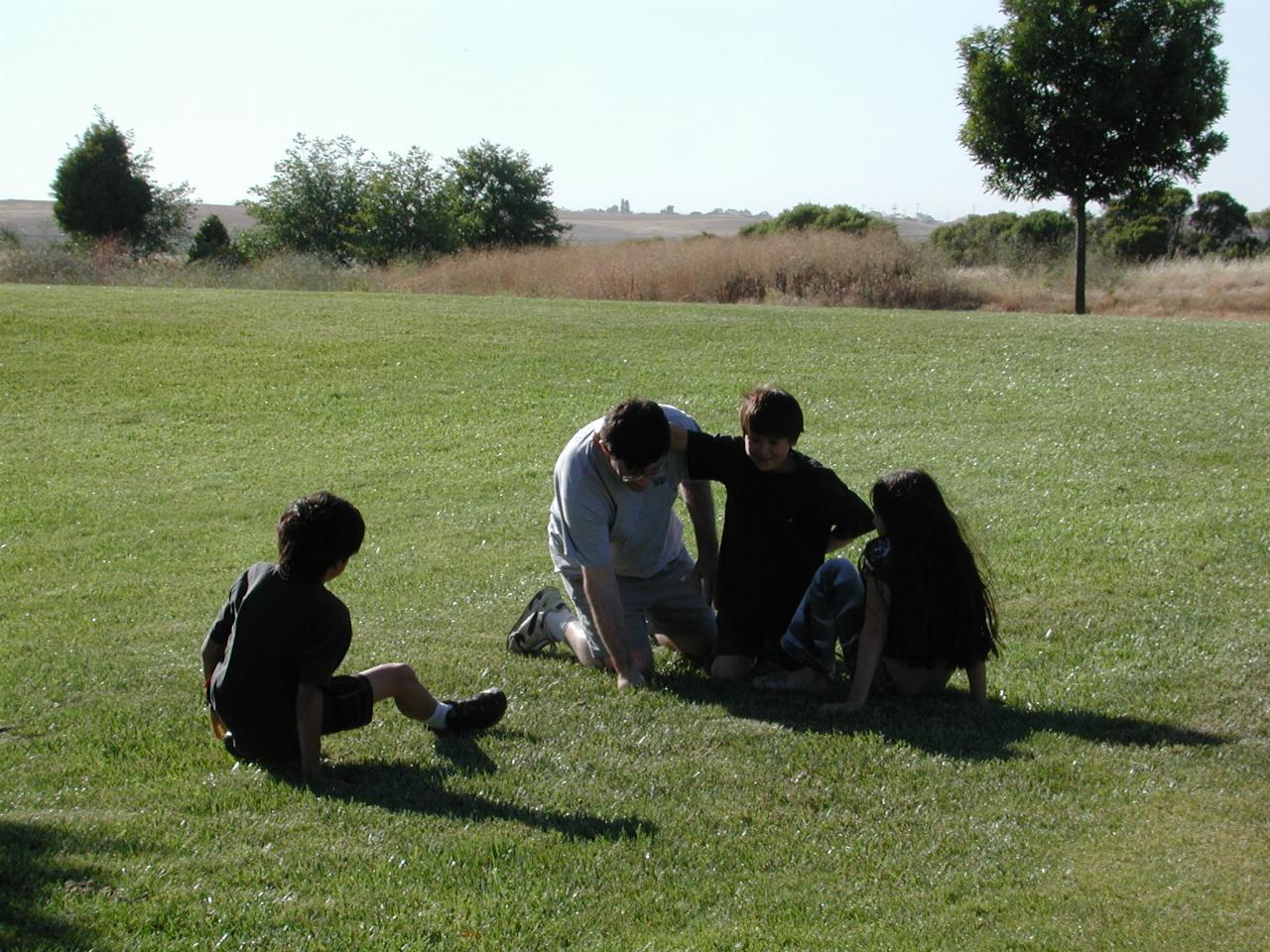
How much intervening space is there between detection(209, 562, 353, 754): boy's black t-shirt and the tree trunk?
76.9ft

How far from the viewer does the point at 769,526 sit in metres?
6.01

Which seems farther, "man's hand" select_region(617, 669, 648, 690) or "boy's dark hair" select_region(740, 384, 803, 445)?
"man's hand" select_region(617, 669, 648, 690)

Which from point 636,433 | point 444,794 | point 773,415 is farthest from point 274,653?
point 773,415

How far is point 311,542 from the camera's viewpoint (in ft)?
15.2

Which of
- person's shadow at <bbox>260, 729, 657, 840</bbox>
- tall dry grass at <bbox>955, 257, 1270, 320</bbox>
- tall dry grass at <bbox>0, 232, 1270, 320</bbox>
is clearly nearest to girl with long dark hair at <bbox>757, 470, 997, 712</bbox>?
person's shadow at <bbox>260, 729, 657, 840</bbox>

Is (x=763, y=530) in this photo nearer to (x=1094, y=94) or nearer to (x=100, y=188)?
Result: (x=1094, y=94)

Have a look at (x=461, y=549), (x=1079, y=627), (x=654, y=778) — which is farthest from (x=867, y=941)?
(x=461, y=549)

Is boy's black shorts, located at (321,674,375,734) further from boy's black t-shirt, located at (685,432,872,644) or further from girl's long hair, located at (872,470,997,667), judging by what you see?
girl's long hair, located at (872,470,997,667)

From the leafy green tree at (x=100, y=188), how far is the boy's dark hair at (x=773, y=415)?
3846 cm

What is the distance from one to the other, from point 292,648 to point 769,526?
7.23 ft

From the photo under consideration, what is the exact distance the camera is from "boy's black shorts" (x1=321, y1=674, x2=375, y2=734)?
16.1 feet

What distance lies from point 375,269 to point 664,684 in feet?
95.1

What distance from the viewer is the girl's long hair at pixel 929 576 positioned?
5.45m

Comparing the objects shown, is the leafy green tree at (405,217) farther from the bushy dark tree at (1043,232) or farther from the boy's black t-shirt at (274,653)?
the boy's black t-shirt at (274,653)
